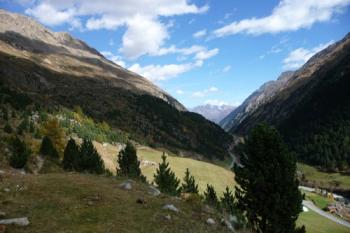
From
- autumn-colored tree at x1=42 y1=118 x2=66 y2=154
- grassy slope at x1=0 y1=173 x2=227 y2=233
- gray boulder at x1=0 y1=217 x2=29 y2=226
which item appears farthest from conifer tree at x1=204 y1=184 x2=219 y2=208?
autumn-colored tree at x1=42 y1=118 x2=66 y2=154

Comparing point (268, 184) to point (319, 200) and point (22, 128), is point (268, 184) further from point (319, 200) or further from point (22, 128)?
point (319, 200)

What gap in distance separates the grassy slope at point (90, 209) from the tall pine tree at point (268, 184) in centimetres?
1495

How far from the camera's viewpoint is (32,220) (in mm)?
22516

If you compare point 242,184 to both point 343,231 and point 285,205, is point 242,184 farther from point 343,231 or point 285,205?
point 343,231

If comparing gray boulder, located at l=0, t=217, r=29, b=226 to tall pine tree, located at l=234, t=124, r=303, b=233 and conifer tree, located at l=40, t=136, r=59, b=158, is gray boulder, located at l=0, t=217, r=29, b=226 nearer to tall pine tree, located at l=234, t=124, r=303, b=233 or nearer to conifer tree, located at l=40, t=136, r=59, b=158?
tall pine tree, located at l=234, t=124, r=303, b=233

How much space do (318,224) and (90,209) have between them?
120m

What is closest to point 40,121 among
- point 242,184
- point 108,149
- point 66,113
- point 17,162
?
point 108,149

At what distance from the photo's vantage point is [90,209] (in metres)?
25.1

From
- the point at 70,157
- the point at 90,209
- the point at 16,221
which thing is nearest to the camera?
the point at 16,221

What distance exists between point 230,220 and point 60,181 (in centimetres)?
1375

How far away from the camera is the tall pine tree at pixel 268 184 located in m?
40.8

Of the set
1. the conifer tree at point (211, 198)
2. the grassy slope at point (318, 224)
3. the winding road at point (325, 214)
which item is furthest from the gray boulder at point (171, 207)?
the winding road at point (325, 214)

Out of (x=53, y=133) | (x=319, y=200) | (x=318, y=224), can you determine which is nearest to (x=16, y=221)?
(x=53, y=133)

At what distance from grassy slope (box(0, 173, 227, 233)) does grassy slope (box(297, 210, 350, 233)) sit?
9563 centimetres
